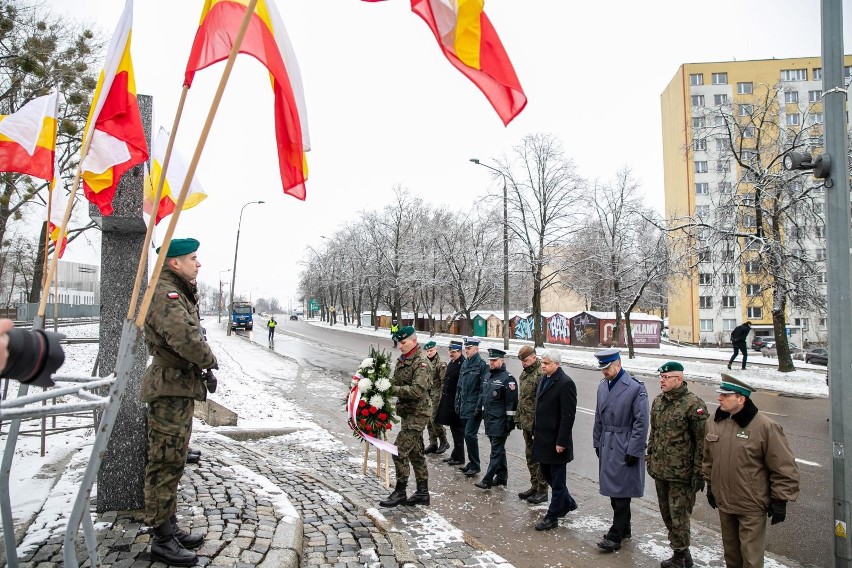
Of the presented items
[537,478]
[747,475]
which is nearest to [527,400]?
[537,478]

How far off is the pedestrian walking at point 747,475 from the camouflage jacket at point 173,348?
14.1ft

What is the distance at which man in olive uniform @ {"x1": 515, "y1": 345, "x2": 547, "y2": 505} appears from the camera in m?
6.92

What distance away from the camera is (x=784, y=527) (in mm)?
6121

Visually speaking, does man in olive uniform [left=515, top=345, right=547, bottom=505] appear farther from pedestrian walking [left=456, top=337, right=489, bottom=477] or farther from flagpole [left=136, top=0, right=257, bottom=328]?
flagpole [left=136, top=0, right=257, bottom=328]

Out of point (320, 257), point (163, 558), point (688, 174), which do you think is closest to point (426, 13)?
point (163, 558)

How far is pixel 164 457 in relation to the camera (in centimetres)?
394

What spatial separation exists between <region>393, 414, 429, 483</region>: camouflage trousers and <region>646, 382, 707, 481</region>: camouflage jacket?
2552mm

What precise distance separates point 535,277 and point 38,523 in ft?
106

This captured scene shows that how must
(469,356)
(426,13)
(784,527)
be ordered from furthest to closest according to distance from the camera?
(469,356)
(784,527)
(426,13)

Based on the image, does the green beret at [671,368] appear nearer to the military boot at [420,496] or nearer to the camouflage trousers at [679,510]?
the camouflage trousers at [679,510]

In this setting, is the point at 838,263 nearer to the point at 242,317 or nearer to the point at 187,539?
the point at 187,539

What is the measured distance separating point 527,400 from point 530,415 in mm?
204

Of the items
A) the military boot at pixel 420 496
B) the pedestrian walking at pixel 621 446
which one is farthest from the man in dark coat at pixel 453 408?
the pedestrian walking at pixel 621 446

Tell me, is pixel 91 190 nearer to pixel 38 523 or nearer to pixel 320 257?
pixel 38 523
